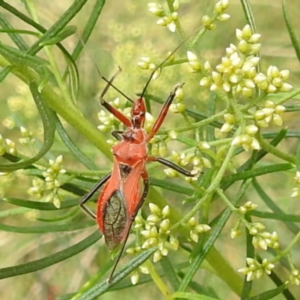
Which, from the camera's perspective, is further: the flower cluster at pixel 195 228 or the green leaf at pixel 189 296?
the flower cluster at pixel 195 228

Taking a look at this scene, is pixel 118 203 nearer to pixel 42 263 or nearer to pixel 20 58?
pixel 42 263

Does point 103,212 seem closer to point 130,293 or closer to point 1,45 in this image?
point 1,45

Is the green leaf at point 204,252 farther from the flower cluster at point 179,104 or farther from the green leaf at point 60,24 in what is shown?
the green leaf at point 60,24

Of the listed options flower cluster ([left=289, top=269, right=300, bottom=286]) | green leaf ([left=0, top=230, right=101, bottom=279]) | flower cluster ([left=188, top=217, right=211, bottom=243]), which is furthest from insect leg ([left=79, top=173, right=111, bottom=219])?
flower cluster ([left=289, top=269, right=300, bottom=286])

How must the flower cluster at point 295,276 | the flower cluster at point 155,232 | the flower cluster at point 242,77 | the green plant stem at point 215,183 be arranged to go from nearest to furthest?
the flower cluster at point 242,77 < the green plant stem at point 215,183 < the flower cluster at point 155,232 < the flower cluster at point 295,276

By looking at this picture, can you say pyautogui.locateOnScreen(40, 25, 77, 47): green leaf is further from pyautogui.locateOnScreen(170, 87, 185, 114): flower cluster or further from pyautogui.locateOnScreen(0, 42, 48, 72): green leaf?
pyautogui.locateOnScreen(170, 87, 185, 114): flower cluster

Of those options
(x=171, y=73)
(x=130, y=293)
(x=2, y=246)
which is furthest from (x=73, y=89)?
(x=2, y=246)

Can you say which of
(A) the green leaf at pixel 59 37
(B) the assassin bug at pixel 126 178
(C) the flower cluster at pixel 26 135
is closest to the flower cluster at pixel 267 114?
(B) the assassin bug at pixel 126 178
